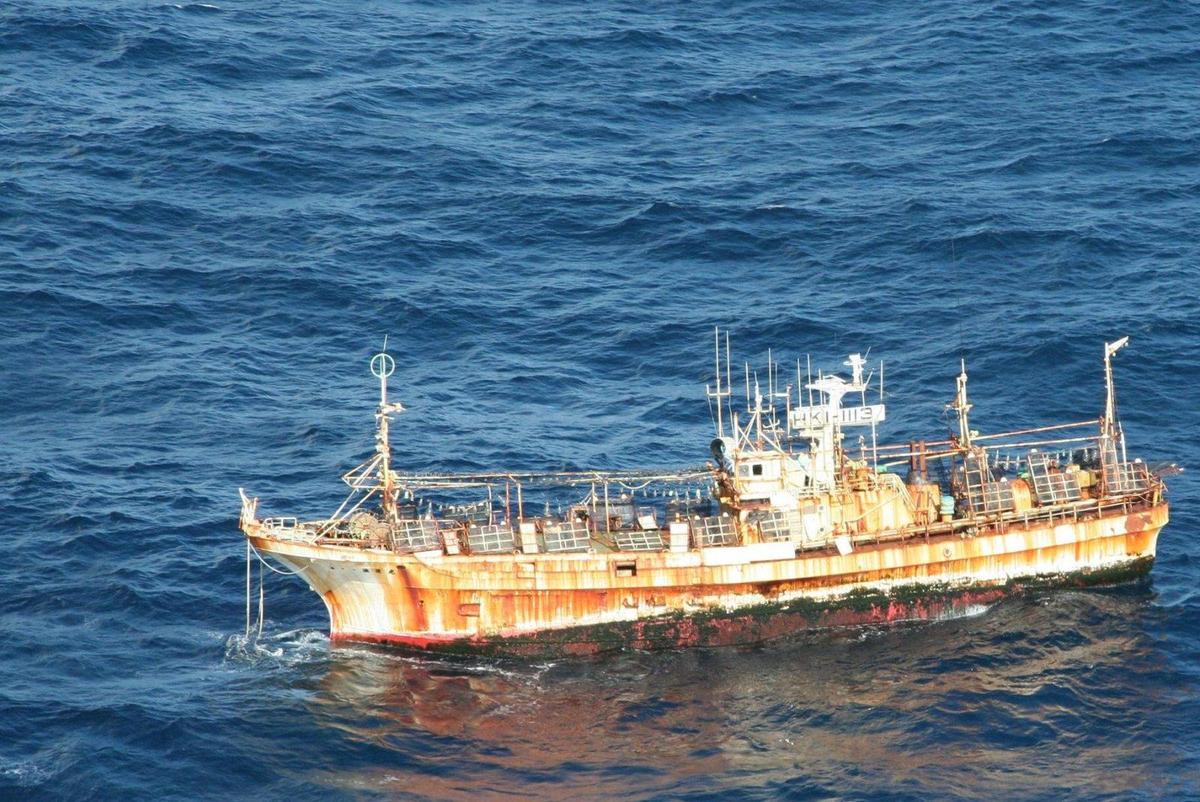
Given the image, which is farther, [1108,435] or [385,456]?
[1108,435]

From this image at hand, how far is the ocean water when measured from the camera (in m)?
84.8

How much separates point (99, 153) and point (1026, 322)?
221 feet

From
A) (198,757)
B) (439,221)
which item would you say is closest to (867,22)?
(439,221)

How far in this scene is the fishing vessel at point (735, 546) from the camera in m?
93.4

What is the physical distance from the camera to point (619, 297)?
12575 centimetres

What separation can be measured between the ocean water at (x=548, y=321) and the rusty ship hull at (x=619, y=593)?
144 cm

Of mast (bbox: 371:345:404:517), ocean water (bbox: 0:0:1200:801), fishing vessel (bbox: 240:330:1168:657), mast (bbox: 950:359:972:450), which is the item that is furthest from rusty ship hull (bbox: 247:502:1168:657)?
mast (bbox: 950:359:972:450)

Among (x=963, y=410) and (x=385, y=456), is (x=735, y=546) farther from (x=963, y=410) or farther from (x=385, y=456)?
(x=385, y=456)

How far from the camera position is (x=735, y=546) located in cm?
9412

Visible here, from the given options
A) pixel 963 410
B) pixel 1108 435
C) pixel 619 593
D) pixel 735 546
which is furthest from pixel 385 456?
pixel 1108 435

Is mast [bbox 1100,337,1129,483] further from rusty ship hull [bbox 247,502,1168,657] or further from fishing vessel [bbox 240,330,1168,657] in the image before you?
rusty ship hull [bbox 247,502,1168,657]

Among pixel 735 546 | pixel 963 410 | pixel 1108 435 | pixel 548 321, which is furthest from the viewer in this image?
pixel 548 321

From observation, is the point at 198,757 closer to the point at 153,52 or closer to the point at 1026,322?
the point at 1026,322

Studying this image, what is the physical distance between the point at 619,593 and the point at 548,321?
32793 mm
